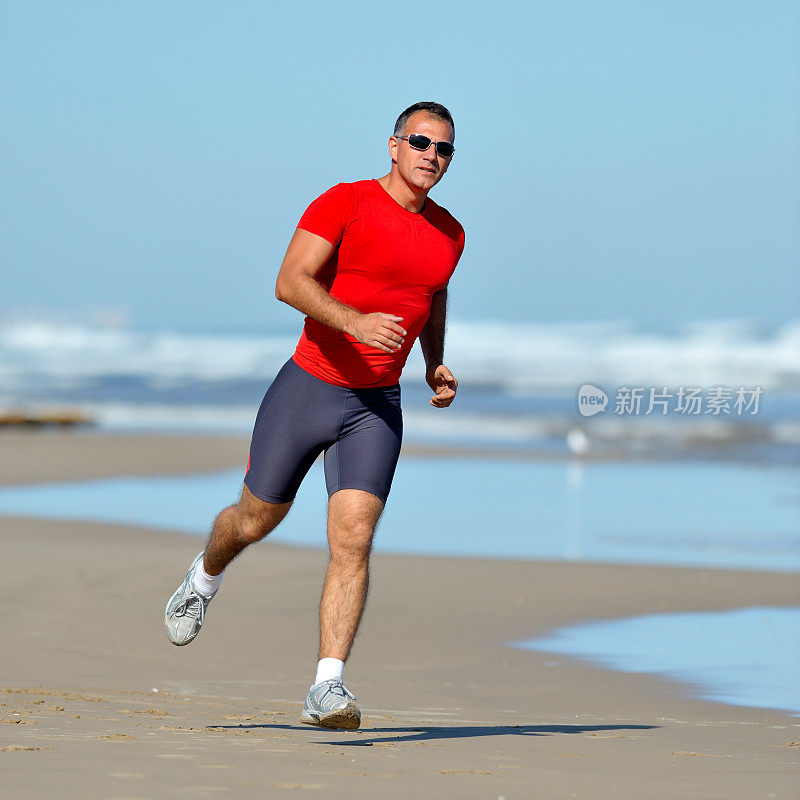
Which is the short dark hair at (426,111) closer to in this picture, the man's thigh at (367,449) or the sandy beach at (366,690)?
the man's thigh at (367,449)

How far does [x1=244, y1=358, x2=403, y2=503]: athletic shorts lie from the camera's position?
17.1 feet

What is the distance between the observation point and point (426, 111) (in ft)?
17.1

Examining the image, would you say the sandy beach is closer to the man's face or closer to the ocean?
the man's face

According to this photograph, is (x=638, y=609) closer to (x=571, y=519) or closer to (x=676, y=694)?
(x=676, y=694)

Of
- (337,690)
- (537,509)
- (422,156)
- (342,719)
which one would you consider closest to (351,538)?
(337,690)

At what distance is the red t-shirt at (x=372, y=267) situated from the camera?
5039 mm

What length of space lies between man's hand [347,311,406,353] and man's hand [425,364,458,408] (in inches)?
30.6

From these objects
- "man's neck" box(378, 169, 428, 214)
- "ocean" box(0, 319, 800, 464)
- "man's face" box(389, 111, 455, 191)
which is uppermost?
"ocean" box(0, 319, 800, 464)

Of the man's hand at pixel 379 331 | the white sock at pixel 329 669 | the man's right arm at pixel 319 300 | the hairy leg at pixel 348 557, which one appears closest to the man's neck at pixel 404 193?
the man's right arm at pixel 319 300

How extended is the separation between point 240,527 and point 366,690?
99 cm

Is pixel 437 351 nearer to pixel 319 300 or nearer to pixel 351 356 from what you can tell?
pixel 351 356

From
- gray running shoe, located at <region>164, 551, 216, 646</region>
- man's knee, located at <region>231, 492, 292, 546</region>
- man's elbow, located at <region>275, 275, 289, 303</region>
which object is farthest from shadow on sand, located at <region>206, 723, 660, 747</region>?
man's elbow, located at <region>275, 275, 289, 303</region>

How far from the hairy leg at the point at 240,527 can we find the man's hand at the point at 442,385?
2.29 feet

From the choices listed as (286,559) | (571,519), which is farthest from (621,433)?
(286,559)
